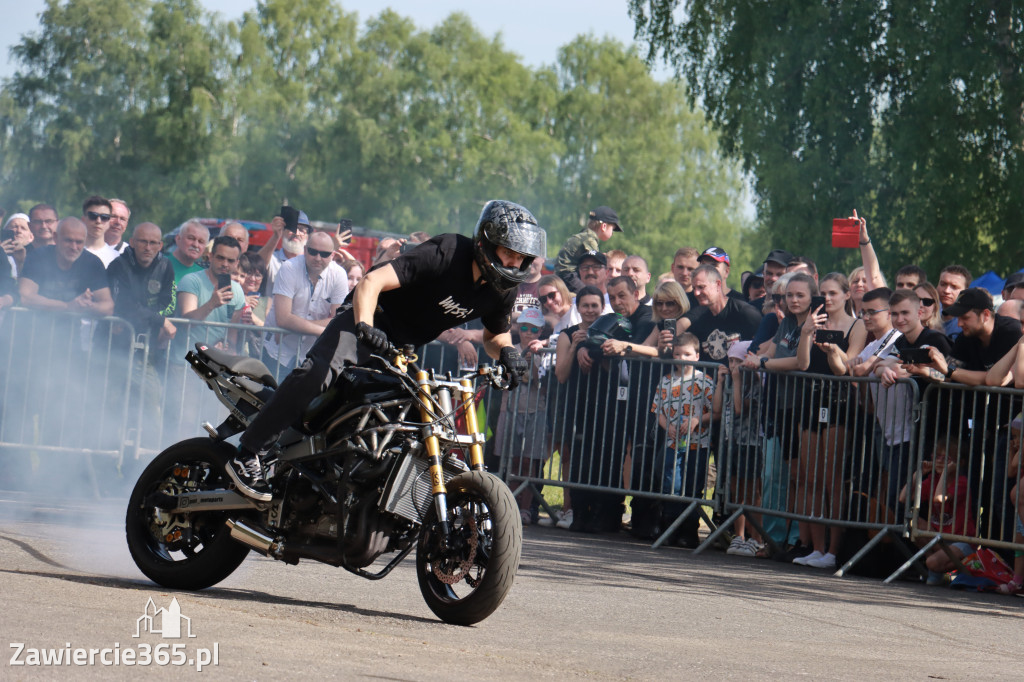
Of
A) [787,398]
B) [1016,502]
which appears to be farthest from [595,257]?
[1016,502]

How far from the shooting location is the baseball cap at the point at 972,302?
9055 millimetres

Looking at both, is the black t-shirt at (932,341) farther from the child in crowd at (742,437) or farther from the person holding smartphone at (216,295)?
the person holding smartphone at (216,295)

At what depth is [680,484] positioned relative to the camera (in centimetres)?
1041

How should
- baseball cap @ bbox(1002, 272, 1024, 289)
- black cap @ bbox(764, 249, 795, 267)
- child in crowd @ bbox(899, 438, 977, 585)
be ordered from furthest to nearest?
black cap @ bbox(764, 249, 795, 267) → baseball cap @ bbox(1002, 272, 1024, 289) → child in crowd @ bbox(899, 438, 977, 585)

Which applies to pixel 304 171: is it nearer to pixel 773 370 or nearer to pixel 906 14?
pixel 906 14

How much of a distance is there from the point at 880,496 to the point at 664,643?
3841mm

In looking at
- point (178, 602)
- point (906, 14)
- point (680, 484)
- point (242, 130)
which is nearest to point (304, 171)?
point (242, 130)

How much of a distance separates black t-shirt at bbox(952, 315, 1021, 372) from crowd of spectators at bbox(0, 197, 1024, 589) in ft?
0.04

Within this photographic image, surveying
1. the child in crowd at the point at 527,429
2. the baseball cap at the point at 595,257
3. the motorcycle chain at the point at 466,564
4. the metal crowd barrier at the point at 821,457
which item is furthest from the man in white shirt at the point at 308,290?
the motorcycle chain at the point at 466,564

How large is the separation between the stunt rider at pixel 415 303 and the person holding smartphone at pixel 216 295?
5244 millimetres

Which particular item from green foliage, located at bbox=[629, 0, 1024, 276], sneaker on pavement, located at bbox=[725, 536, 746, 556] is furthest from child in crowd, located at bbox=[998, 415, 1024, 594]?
green foliage, located at bbox=[629, 0, 1024, 276]

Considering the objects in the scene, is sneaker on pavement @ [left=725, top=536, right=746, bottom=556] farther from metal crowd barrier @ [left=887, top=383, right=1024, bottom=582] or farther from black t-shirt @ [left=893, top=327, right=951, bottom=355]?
black t-shirt @ [left=893, top=327, right=951, bottom=355]

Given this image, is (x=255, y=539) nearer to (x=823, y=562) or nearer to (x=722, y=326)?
(x=823, y=562)

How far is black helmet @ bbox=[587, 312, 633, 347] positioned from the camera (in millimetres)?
10988
